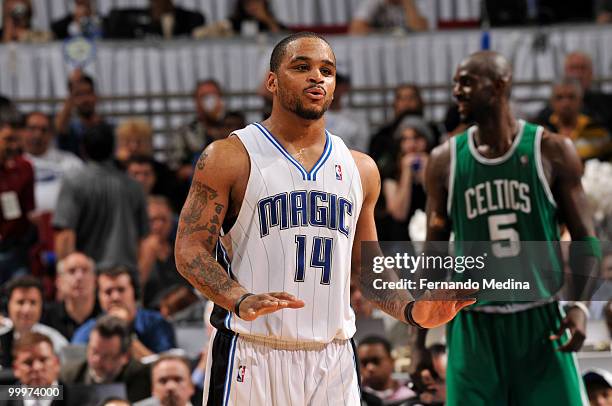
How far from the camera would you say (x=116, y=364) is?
292 inches

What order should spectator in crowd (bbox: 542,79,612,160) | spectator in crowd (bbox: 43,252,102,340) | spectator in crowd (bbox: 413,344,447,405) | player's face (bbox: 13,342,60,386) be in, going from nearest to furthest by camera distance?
1. spectator in crowd (bbox: 413,344,447,405)
2. player's face (bbox: 13,342,60,386)
3. spectator in crowd (bbox: 43,252,102,340)
4. spectator in crowd (bbox: 542,79,612,160)

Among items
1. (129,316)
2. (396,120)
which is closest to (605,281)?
(129,316)

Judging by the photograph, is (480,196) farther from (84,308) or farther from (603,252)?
(84,308)

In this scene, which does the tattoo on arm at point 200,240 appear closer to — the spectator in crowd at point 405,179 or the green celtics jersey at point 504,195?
the green celtics jersey at point 504,195

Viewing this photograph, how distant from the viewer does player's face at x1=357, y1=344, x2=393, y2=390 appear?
7277mm

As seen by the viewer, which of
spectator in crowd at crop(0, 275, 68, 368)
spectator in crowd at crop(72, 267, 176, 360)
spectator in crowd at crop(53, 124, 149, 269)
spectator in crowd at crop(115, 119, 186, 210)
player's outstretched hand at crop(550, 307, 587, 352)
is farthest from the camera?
spectator in crowd at crop(115, 119, 186, 210)

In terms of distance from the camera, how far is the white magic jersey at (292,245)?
14.8 ft

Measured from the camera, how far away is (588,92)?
10.1 metres

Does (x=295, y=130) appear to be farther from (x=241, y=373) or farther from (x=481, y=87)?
(x=481, y=87)

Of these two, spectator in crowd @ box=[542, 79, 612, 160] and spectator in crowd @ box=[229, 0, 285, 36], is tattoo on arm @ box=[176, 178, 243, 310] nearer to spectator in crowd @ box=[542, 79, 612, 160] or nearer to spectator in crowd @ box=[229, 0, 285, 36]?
spectator in crowd @ box=[542, 79, 612, 160]

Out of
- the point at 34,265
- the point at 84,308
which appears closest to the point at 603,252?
the point at 84,308

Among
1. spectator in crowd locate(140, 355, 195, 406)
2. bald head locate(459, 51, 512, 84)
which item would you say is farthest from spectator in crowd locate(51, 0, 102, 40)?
bald head locate(459, 51, 512, 84)

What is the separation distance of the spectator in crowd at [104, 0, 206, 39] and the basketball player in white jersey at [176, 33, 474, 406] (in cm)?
700

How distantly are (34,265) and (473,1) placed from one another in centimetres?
558
